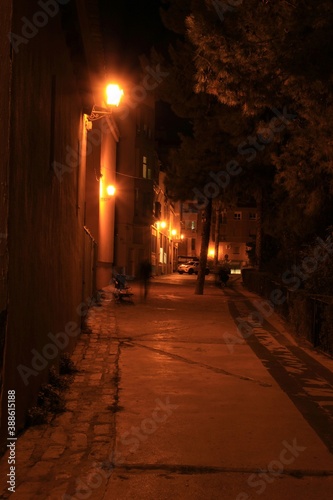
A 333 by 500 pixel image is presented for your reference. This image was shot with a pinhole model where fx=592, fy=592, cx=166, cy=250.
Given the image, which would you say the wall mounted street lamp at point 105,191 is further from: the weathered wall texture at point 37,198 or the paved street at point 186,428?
the weathered wall texture at point 37,198

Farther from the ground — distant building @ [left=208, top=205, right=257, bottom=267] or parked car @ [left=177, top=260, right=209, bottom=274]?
distant building @ [left=208, top=205, right=257, bottom=267]

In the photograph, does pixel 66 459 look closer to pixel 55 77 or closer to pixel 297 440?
pixel 297 440

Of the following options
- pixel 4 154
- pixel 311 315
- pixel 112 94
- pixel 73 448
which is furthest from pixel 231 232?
pixel 4 154

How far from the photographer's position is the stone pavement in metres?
4.58

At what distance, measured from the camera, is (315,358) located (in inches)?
419

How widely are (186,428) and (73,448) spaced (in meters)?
1.25

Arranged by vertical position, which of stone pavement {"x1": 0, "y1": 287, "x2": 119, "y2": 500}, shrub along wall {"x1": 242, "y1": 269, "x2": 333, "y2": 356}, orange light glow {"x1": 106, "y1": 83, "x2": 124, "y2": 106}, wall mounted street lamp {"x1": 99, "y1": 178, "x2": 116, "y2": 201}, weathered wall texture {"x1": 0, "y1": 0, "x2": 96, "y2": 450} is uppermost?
orange light glow {"x1": 106, "y1": 83, "x2": 124, "y2": 106}

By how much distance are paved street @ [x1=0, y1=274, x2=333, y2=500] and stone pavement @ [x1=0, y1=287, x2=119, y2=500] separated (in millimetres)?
12

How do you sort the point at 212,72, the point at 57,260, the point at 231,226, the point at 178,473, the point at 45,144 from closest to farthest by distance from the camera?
the point at 178,473 → the point at 45,144 → the point at 57,260 → the point at 212,72 → the point at 231,226

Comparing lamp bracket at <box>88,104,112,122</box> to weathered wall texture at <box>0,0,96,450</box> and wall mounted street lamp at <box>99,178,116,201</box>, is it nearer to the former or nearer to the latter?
weathered wall texture at <box>0,0,96,450</box>

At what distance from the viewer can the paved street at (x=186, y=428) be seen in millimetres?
4691

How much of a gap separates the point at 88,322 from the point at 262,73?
7.40m

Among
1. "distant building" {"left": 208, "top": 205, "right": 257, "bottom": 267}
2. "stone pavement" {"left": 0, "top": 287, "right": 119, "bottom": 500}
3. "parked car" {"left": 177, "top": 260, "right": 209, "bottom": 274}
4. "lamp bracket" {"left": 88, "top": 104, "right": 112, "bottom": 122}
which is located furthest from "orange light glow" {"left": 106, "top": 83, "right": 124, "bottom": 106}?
"distant building" {"left": 208, "top": 205, "right": 257, "bottom": 267}

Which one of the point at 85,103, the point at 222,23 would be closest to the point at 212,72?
the point at 222,23
